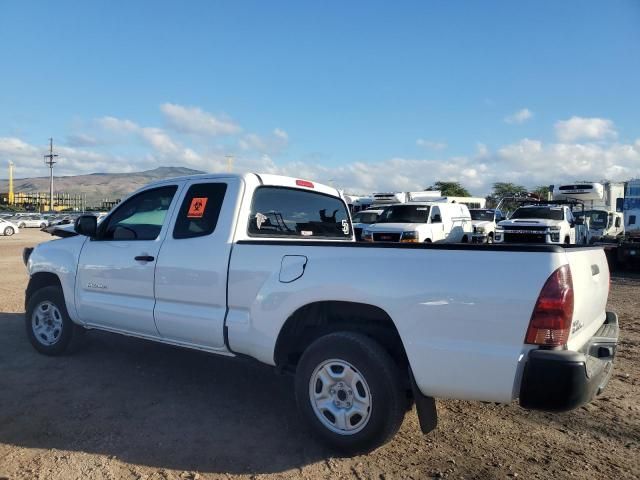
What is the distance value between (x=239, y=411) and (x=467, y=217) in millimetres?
17281

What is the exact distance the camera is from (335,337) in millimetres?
3475

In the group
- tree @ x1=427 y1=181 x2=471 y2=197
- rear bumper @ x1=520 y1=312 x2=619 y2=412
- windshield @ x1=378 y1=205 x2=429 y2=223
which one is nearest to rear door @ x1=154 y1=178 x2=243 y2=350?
rear bumper @ x1=520 y1=312 x2=619 y2=412

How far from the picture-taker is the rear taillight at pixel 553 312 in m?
2.78

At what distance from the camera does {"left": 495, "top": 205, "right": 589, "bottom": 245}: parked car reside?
669 inches

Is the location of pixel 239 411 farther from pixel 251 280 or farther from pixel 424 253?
pixel 424 253

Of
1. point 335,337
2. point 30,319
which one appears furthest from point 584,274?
point 30,319

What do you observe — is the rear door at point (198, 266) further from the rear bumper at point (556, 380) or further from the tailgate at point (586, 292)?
the tailgate at point (586, 292)

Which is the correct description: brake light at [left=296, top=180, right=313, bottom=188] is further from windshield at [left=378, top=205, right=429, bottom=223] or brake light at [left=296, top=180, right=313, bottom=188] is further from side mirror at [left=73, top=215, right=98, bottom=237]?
windshield at [left=378, top=205, right=429, bottom=223]

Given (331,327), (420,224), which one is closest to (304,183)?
(331,327)

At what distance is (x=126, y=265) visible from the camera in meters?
4.73

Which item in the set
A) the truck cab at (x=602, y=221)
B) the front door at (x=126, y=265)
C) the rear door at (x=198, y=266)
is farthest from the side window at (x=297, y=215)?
the truck cab at (x=602, y=221)

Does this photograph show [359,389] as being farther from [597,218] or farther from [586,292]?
[597,218]

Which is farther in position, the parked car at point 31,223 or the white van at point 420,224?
the parked car at point 31,223

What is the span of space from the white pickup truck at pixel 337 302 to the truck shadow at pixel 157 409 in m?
0.47
